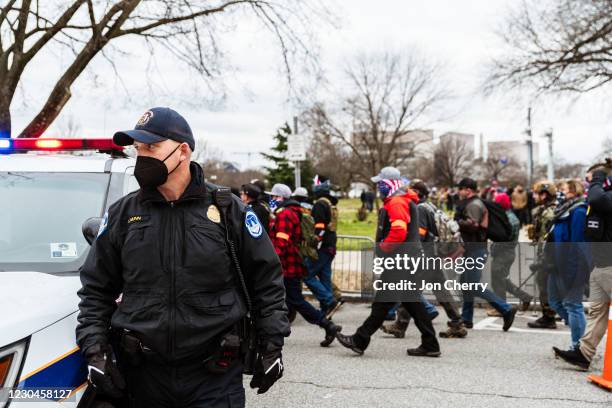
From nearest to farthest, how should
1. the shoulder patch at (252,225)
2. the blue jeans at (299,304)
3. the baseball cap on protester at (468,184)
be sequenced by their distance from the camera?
the shoulder patch at (252,225), the blue jeans at (299,304), the baseball cap on protester at (468,184)

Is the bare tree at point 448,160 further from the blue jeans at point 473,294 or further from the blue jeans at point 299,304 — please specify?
the blue jeans at point 299,304

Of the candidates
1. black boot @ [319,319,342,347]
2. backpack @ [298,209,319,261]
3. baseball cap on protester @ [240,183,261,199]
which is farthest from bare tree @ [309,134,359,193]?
black boot @ [319,319,342,347]

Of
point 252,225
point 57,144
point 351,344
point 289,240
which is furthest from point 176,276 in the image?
point 289,240

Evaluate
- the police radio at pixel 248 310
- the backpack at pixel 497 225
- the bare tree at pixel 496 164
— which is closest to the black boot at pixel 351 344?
the backpack at pixel 497 225

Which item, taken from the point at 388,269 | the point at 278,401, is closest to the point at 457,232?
the point at 388,269

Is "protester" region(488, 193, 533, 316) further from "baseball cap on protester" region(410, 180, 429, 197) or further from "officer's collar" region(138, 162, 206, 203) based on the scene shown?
"officer's collar" region(138, 162, 206, 203)

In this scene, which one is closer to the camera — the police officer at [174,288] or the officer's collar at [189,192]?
the police officer at [174,288]

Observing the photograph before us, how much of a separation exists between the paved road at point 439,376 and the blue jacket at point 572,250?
2.85 ft

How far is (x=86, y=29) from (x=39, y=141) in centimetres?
664

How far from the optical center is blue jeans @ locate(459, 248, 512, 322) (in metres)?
8.38

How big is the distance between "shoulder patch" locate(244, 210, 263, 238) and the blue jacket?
440cm

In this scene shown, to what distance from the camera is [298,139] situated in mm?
12508

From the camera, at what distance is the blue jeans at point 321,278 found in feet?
28.4

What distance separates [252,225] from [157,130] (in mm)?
596
